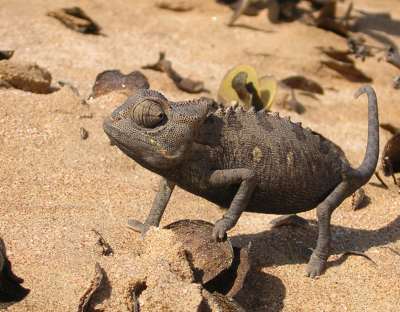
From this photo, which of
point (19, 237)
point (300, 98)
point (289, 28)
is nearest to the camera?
point (19, 237)

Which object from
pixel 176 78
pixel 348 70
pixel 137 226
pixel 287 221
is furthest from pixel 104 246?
pixel 348 70

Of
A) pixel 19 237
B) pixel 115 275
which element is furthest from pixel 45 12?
pixel 115 275

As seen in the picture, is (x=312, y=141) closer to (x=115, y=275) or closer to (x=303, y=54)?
(x=115, y=275)

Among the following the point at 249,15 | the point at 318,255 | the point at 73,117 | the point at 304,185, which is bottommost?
the point at 249,15

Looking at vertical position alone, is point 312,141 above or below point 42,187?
above

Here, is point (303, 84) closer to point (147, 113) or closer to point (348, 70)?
point (348, 70)

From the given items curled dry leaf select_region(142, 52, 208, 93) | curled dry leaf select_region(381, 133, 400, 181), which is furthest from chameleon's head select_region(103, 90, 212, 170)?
curled dry leaf select_region(142, 52, 208, 93)

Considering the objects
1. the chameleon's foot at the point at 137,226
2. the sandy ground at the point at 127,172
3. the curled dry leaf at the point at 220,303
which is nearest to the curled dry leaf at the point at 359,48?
the sandy ground at the point at 127,172
